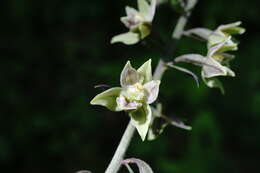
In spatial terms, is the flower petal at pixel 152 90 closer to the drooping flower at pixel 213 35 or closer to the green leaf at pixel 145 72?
the green leaf at pixel 145 72

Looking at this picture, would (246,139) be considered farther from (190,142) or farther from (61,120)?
(61,120)

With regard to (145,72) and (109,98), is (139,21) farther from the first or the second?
(109,98)

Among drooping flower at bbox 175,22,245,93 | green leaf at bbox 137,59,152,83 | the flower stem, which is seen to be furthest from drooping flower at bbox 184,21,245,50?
the flower stem

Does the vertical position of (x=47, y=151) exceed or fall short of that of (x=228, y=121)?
it exceeds it


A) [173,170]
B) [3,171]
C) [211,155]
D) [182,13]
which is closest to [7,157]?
[3,171]

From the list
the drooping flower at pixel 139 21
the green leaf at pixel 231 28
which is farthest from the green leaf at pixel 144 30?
the green leaf at pixel 231 28

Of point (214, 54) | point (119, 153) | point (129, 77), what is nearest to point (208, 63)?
point (214, 54)
